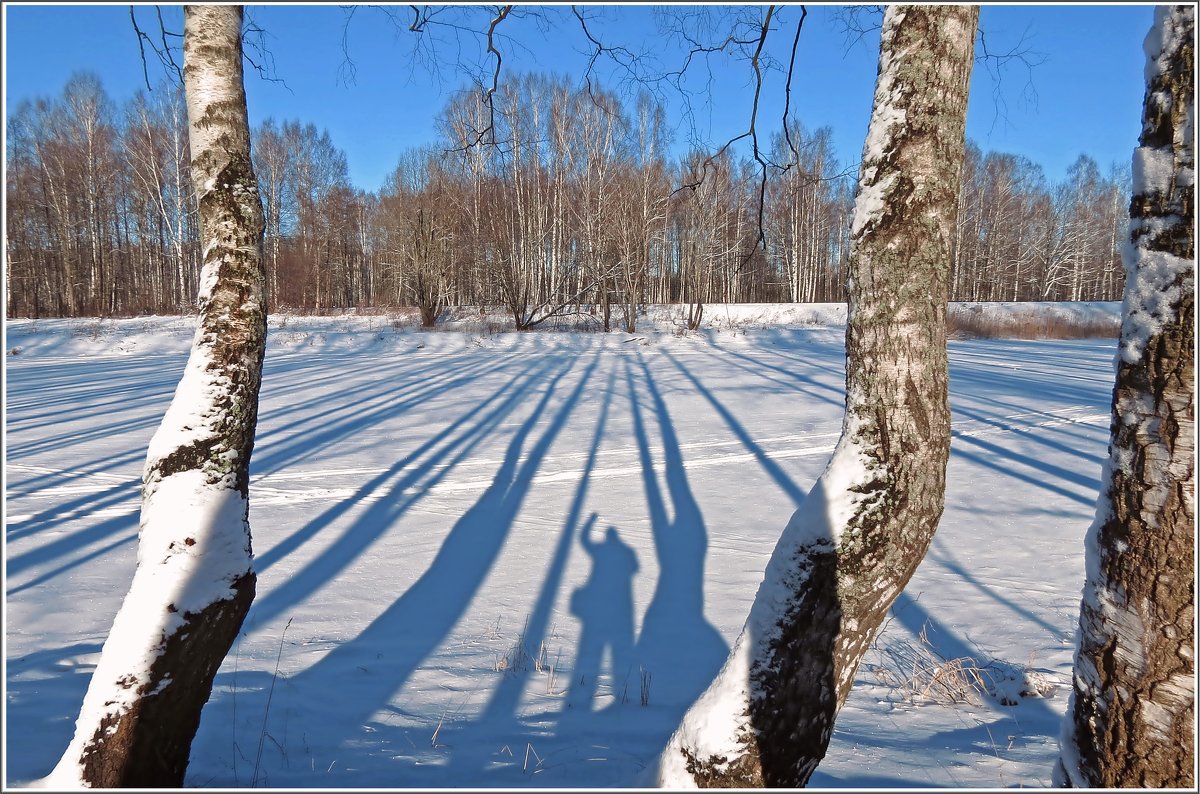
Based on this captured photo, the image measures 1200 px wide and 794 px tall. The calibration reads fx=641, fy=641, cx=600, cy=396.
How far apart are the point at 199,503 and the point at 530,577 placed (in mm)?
3215

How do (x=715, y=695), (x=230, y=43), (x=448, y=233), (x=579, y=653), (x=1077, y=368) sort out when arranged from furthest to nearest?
(x=448, y=233) → (x=1077, y=368) → (x=579, y=653) → (x=230, y=43) → (x=715, y=695)

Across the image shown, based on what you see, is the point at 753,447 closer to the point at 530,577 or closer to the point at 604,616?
the point at 530,577

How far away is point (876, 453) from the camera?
196cm

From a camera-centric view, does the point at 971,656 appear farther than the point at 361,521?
No

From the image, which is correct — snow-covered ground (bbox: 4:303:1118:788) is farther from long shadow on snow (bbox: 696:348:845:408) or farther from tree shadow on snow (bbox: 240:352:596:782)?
long shadow on snow (bbox: 696:348:845:408)

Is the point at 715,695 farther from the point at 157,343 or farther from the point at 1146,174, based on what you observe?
the point at 157,343

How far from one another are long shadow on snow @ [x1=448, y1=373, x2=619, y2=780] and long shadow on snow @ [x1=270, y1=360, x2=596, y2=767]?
0.54 metres

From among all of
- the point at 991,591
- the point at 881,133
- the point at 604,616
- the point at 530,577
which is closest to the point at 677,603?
the point at 604,616

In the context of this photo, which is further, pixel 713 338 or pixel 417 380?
pixel 713 338

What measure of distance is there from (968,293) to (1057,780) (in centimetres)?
4557

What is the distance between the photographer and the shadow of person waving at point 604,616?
3.71m

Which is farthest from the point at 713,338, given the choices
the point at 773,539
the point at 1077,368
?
the point at 773,539

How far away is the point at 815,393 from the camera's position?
12.0 m

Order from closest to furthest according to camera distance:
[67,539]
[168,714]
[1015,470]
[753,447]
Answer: [168,714] → [67,539] → [1015,470] → [753,447]
